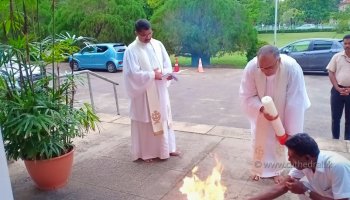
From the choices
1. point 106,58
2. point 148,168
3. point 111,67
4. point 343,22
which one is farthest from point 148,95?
point 343,22

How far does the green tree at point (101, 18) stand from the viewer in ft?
68.4

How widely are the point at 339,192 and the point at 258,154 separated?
1.54 m

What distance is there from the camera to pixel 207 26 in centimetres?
1792

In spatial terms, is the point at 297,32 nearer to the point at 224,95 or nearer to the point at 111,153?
the point at 224,95

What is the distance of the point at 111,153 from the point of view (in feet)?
15.5

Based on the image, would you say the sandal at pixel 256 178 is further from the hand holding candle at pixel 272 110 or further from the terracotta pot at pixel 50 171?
the terracotta pot at pixel 50 171

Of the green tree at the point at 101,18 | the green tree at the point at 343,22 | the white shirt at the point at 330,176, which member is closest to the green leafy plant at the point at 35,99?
the white shirt at the point at 330,176

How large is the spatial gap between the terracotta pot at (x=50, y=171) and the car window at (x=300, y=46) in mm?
12586

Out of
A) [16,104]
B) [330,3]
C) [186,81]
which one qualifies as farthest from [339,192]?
[330,3]

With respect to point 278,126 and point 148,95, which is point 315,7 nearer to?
point 148,95

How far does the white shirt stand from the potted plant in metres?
2.26

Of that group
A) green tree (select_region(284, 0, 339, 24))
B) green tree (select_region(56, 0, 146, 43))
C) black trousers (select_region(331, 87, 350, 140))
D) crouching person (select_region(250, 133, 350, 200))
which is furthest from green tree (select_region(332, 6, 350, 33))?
crouching person (select_region(250, 133, 350, 200))

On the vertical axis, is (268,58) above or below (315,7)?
below

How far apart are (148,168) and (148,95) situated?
0.90m
